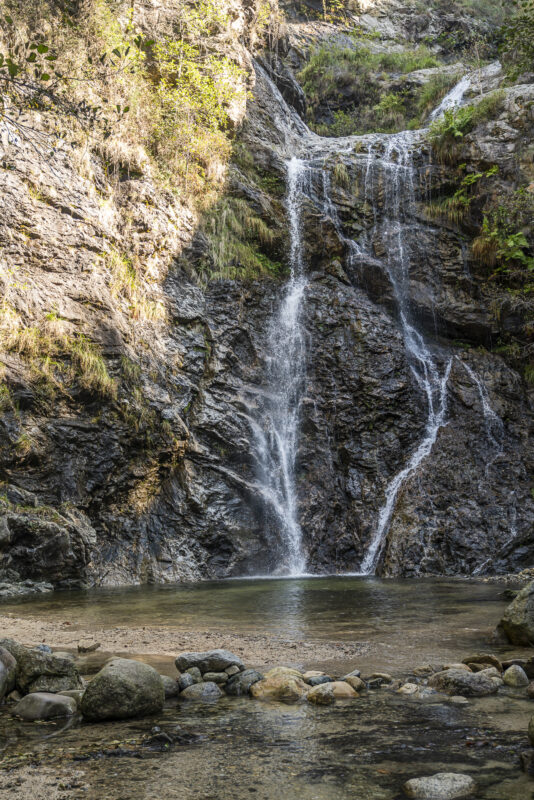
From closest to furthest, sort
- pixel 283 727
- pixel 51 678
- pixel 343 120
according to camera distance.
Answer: pixel 283 727, pixel 51 678, pixel 343 120

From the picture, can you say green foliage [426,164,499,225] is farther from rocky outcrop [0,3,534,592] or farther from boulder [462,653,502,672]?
boulder [462,653,502,672]

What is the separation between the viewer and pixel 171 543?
38.8 feet

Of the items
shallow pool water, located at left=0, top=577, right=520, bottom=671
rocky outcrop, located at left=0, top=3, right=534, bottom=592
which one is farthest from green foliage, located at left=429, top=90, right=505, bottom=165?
shallow pool water, located at left=0, top=577, right=520, bottom=671

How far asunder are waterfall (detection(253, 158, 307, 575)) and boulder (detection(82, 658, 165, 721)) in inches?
347

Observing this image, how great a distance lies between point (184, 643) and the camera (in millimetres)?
5582

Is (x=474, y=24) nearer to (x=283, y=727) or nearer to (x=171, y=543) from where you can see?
(x=171, y=543)

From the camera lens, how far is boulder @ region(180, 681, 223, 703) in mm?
3967

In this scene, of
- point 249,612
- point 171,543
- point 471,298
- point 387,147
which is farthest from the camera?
point 387,147

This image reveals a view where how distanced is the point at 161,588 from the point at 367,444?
588 cm

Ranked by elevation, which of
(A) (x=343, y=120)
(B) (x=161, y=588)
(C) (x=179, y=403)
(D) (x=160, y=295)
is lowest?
(B) (x=161, y=588)

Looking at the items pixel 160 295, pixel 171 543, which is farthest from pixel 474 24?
pixel 171 543

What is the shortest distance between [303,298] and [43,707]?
44.7ft

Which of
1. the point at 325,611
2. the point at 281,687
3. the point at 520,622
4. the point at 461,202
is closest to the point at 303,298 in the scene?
the point at 461,202

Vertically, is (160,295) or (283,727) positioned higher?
(160,295)
